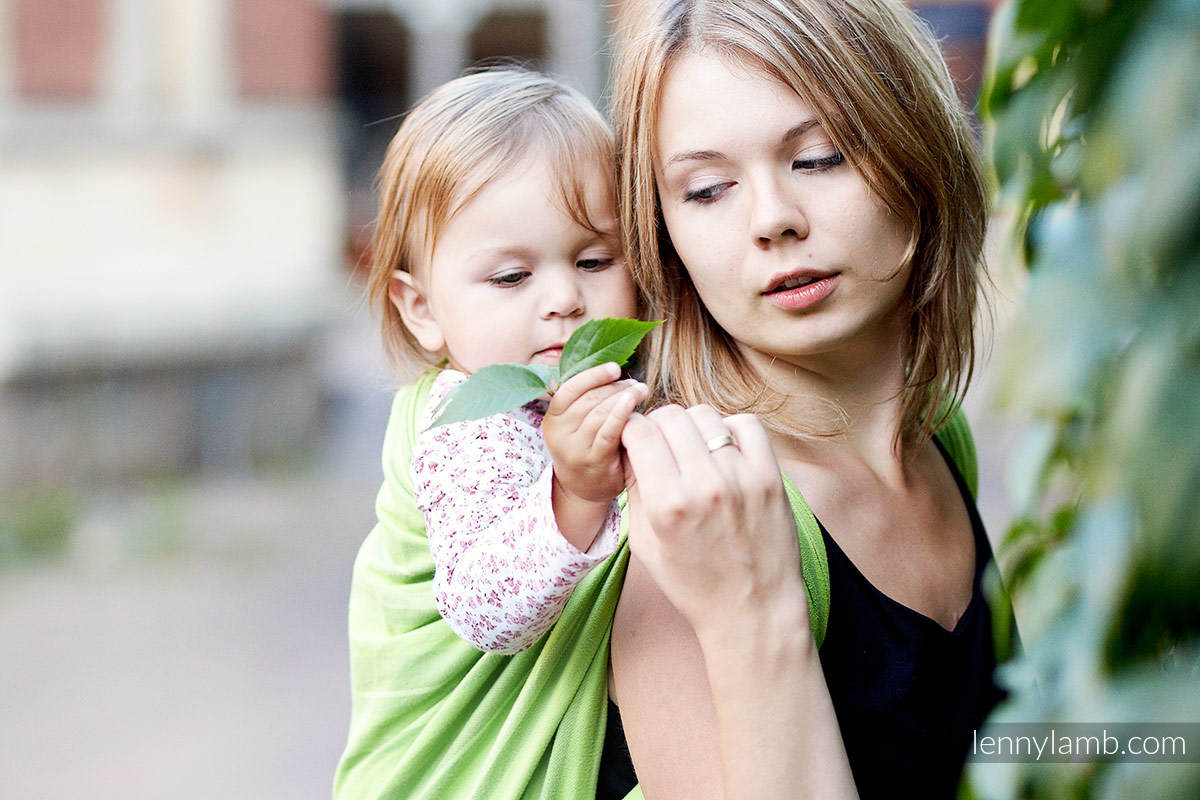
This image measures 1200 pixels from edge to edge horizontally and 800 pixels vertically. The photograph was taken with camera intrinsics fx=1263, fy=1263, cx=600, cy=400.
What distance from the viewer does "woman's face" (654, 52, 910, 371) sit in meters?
1.37

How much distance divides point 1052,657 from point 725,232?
79cm

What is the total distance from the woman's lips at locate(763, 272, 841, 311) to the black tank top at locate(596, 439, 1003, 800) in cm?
25

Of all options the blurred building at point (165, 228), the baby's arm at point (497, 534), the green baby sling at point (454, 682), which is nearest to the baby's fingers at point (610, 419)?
the baby's arm at point (497, 534)

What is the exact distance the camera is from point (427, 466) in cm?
154

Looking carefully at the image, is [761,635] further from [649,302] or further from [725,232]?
[649,302]

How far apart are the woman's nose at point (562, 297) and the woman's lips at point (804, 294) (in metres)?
0.32

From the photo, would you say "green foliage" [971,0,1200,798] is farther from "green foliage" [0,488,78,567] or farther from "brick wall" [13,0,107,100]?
"brick wall" [13,0,107,100]

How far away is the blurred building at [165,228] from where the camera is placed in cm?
757

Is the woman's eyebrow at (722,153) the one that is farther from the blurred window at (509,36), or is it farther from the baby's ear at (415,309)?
the blurred window at (509,36)

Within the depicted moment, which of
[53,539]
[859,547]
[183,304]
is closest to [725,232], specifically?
[859,547]

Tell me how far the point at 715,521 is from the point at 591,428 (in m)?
0.15

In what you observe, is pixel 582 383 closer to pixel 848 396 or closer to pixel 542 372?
pixel 542 372

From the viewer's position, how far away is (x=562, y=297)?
1.64 metres

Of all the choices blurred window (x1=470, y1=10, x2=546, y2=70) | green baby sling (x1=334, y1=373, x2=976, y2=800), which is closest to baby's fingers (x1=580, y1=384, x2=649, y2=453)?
green baby sling (x1=334, y1=373, x2=976, y2=800)
